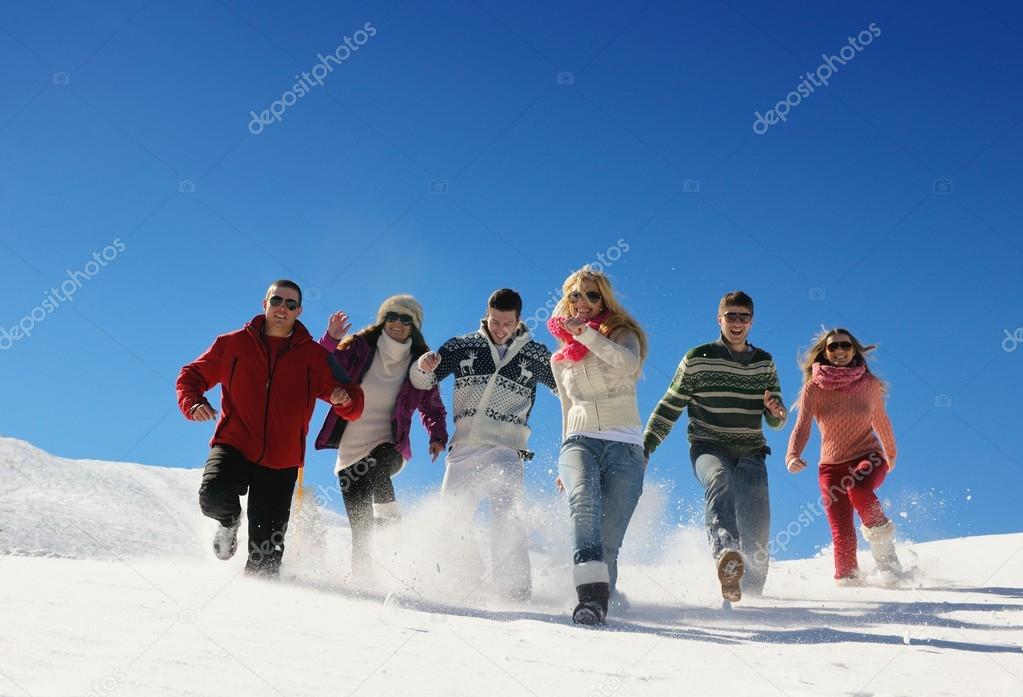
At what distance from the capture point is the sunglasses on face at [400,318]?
7.07 meters

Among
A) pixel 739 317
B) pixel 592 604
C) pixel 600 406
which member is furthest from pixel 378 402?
pixel 739 317

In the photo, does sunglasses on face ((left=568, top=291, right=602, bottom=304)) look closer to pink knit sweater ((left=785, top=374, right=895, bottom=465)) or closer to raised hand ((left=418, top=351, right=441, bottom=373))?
raised hand ((left=418, top=351, right=441, bottom=373))

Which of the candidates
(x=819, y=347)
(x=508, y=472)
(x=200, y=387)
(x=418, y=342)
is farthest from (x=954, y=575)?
(x=200, y=387)

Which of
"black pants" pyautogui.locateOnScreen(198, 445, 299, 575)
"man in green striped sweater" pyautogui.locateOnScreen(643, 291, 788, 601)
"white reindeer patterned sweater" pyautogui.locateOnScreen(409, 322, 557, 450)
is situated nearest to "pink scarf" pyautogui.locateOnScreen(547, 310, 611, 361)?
"white reindeer patterned sweater" pyautogui.locateOnScreen(409, 322, 557, 450)

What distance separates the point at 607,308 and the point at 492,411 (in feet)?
4.22

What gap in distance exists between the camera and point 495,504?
6.29m

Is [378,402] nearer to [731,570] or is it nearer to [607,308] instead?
[607,308]

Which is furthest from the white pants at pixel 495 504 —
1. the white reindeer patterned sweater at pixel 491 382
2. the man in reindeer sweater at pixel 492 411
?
the white reindeer patterned sweater at pixel 491 382

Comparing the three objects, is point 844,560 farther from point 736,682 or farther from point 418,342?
point 736,682

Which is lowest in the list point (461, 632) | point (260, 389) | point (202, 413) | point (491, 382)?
point (461, 632)

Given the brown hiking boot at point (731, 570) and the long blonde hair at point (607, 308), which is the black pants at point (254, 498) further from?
the brown hiking boot at point (731, 570)

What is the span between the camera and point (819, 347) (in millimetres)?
8070

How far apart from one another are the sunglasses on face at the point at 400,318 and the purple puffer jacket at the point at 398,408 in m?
0.24

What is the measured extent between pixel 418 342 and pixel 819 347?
12.2 ft
